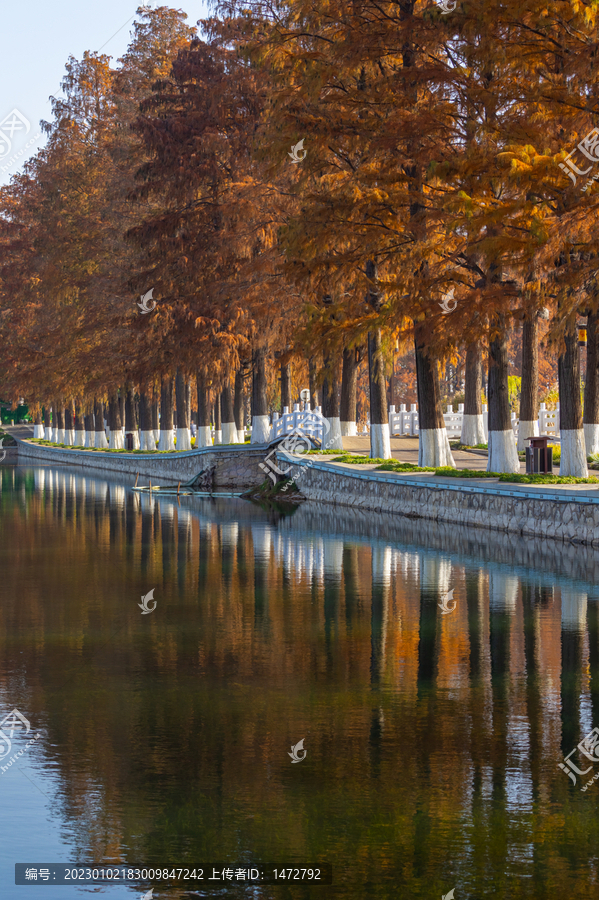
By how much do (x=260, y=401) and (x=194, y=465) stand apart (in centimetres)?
360

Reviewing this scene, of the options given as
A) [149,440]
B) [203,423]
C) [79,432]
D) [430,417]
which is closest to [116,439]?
[149,440]

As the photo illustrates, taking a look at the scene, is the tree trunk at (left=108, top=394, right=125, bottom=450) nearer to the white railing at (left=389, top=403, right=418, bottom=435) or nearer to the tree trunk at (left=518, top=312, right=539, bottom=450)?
the white railing at (left=389, top=403, right=418, bottom=435)

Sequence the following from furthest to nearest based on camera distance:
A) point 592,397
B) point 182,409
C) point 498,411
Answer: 1. point 182,409
2. point 592,397
3. point 498,411

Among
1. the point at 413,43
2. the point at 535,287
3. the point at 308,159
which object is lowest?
the point at 535,287

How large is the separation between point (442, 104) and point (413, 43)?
1786mm

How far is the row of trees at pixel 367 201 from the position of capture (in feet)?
77.8

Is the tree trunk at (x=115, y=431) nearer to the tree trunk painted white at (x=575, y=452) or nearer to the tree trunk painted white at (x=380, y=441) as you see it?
the tree trunk painted white at (x=380, y=441)

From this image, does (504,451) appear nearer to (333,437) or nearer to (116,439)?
(333,437)

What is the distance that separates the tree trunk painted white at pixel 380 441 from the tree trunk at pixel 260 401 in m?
8.44

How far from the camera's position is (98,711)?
33.2ft

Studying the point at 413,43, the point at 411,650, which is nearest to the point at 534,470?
the point at 413,43

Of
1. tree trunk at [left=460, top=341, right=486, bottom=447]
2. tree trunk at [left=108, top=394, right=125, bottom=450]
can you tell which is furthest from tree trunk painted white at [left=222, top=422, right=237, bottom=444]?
tree trunk at [left=108, top=394, right=125, bottom=450]

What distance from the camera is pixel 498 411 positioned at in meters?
27.4

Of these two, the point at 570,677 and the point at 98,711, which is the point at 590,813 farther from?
the point at 98,711
